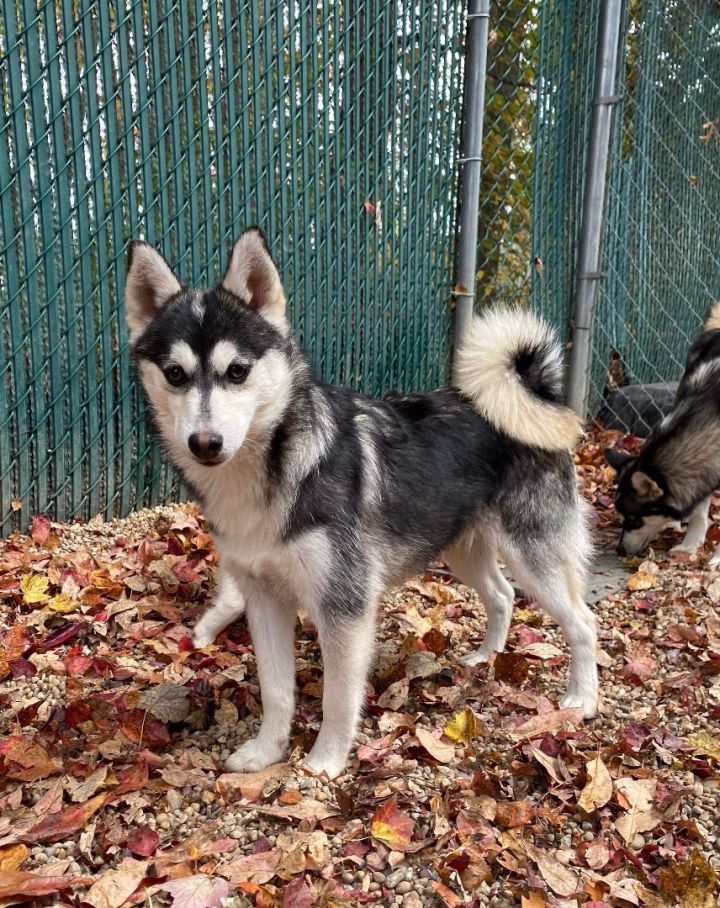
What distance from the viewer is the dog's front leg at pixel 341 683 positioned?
8.13 feet

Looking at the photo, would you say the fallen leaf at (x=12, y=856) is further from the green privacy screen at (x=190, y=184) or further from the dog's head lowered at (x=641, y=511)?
the dog's head lowered at (x=641, y=511)

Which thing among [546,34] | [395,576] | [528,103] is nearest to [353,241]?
[528,103]

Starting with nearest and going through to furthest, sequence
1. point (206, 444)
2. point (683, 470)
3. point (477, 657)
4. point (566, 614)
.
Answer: point (206, 444), point (566, 614), point (477, 657), point (683, 470)

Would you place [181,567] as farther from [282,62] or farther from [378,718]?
[282,62]

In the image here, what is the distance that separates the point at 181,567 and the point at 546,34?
4.89 meters

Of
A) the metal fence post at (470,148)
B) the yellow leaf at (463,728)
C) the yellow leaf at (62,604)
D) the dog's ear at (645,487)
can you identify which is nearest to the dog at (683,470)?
the dog's ear at (645,487)

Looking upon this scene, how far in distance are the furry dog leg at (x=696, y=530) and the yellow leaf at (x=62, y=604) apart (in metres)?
3.80

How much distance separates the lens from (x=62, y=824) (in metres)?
2.20

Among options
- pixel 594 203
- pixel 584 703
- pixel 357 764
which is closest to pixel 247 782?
pixel 357 764

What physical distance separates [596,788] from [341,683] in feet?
2.96

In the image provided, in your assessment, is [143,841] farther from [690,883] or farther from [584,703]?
[584,703]

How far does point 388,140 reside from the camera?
497cm

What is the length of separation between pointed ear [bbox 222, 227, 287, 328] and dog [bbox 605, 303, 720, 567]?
3.22 meters

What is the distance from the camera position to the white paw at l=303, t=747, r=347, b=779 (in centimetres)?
250
